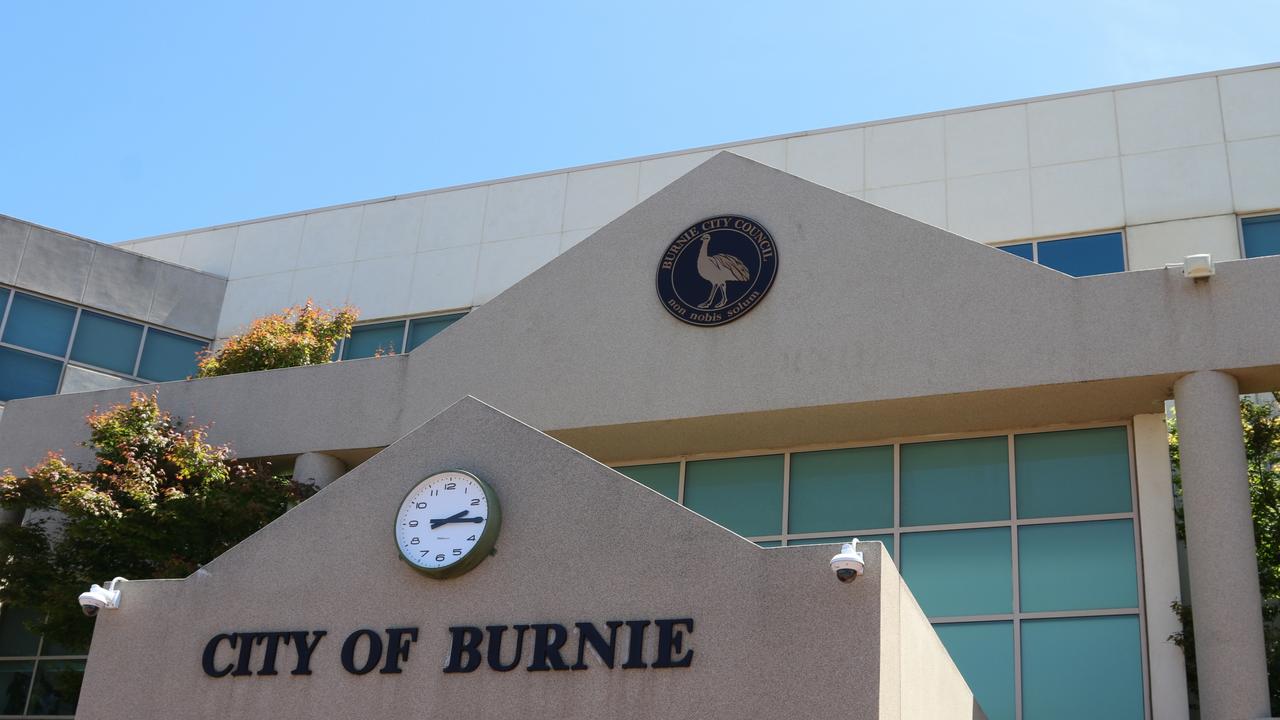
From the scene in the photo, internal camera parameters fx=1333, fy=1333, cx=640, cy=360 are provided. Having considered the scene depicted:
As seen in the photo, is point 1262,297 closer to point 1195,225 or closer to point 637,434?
point 1195,225

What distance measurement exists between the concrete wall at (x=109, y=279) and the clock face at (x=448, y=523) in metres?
16.2

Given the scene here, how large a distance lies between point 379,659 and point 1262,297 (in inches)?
392

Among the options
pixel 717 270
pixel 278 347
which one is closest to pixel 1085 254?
pixel 717 270

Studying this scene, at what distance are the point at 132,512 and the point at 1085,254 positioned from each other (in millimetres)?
14447

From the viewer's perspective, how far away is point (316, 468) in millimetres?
18766

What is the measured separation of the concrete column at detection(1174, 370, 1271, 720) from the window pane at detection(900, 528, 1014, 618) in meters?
2.12

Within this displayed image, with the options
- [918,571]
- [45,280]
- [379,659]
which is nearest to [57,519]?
[45,280]

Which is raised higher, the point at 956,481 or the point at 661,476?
the point at 661,476

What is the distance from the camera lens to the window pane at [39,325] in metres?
24.8

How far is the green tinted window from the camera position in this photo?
1424cm

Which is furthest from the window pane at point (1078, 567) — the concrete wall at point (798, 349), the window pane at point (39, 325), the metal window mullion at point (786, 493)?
the window pane at point (39, 325)

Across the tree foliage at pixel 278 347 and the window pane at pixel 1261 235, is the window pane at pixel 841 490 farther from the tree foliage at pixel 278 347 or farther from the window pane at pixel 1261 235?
the tree foliage at pixel 278 347

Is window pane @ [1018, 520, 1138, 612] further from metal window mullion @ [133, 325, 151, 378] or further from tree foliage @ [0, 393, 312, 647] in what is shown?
metal window mullion @ [133, 325, 151, 378]

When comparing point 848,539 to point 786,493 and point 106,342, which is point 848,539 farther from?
point 106,342
